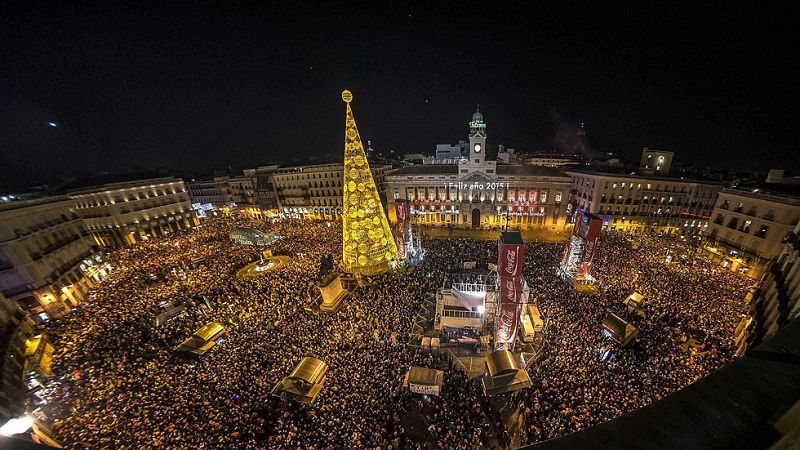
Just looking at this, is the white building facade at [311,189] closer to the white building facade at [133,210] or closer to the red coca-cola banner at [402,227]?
the white building facade at [133,210]

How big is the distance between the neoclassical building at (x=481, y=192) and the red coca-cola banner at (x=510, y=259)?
2916cm

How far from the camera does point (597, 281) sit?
985 inches

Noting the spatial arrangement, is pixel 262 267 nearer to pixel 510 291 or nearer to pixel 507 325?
pixel 507 325

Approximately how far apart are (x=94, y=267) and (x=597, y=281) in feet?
183

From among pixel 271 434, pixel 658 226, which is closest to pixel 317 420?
pixel 271 434

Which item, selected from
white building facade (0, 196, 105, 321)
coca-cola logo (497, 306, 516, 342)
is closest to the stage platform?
white building facade (0, 196, 105, 321)

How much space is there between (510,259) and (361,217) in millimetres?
13582

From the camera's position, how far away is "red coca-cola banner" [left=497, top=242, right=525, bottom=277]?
1584 centimetres

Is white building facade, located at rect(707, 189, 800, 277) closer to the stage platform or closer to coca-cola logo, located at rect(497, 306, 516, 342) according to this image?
coca-cola logo, located at rect(497, 306, 516, 342)

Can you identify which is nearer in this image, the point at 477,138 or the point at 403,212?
the point at 403,212

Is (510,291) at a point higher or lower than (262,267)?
higher

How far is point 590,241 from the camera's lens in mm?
23984

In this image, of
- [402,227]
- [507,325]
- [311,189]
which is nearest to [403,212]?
[402,227]

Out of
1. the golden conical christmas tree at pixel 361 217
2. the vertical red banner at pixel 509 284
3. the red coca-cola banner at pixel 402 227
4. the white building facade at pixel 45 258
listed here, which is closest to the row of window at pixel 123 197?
the white building facade at pixel 45 258
